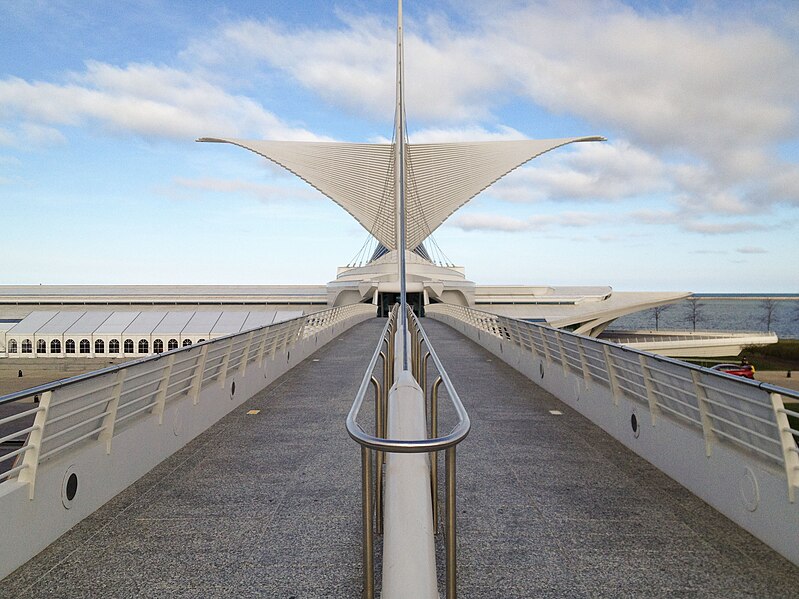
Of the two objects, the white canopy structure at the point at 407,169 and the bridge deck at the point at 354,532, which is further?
the white canopy structure at the point at 407,169

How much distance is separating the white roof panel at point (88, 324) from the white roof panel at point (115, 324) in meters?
0.33

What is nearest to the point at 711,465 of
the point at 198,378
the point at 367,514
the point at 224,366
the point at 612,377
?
the point at 612,377

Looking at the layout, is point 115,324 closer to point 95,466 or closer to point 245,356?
point 245,356

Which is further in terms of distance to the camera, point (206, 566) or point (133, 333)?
point (133, 333)

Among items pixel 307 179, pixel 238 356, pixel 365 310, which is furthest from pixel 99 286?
A: pixel 238 356

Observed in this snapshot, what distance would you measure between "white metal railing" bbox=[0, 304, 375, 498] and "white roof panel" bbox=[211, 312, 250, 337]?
30851 mm

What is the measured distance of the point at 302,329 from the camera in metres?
15.1

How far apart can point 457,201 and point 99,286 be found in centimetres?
3946

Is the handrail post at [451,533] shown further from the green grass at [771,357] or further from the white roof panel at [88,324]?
the white roof panel at [88,324]

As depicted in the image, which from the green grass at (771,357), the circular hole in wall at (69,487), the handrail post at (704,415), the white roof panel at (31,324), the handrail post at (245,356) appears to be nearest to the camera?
the circular hole in wall at (69,487)

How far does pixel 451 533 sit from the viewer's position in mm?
2518

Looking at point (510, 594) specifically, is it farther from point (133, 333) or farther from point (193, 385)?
point (133, 333)

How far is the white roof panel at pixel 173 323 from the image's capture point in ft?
122

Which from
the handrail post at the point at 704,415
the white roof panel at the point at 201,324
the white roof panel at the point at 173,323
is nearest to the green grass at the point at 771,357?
the white roof panel at the point at 201,324
